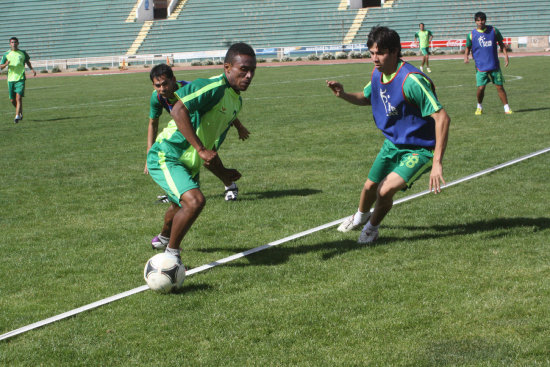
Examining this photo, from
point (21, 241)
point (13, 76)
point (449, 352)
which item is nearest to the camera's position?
point (449, 352)

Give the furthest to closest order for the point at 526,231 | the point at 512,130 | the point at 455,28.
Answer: the point at 455,28 < the point at 512,130 < the point at 526,231

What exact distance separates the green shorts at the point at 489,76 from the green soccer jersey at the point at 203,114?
1062 cm

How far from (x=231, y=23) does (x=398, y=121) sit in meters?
A: 50.9

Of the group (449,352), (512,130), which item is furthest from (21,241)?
(512,130)

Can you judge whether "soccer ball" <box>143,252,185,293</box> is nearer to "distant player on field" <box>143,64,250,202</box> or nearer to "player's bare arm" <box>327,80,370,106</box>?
"distant player on field" <box>143,64,250,202</box>

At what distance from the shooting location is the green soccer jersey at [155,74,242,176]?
543cm

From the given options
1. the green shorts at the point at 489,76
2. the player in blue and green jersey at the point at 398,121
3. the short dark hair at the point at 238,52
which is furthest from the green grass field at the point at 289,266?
the green shorts at the point at 489,76

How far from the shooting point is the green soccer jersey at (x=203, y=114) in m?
5.43

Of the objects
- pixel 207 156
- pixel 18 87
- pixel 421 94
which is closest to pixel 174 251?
pixel 207 156

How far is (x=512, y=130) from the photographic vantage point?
12828 millimetres

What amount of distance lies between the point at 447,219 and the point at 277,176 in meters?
3.27

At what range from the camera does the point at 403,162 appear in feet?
20.4

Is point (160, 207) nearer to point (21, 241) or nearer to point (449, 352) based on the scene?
point (21, 241)

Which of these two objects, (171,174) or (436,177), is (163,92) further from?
(436,177)
